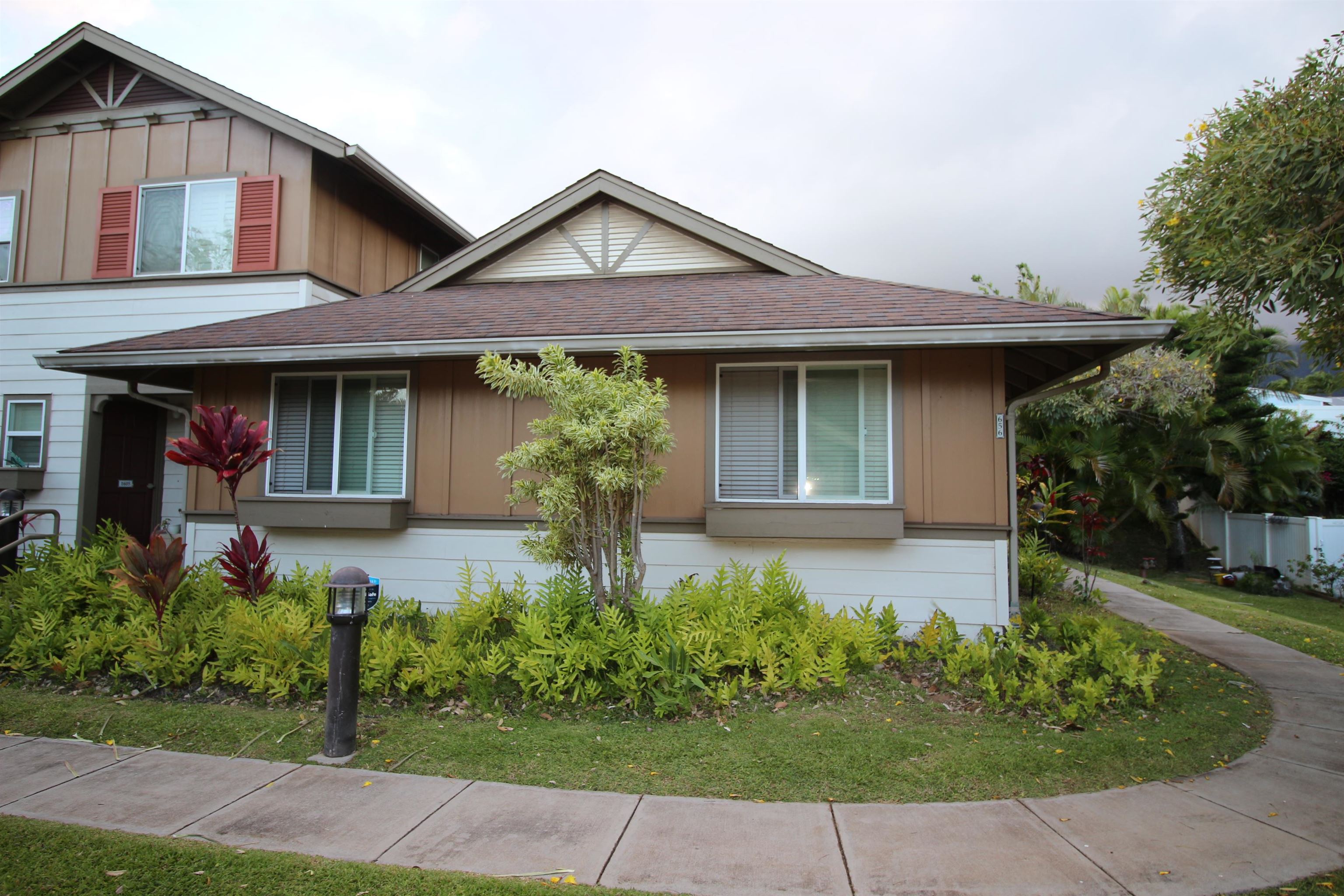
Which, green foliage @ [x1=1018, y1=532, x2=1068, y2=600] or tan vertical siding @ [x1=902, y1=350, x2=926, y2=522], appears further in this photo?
green foliage @ [x1=1018, y1=532, x2=1068, y2=600]

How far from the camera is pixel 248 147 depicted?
408 inches

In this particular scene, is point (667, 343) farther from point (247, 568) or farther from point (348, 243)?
point (348, 243)

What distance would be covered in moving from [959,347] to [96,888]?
7.06 meters

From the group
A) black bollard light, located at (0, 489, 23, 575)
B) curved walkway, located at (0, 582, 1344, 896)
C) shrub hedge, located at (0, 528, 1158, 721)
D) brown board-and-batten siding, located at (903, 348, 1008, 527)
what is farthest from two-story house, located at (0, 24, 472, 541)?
brown board-and-batten siding, located at (903, 348, 1008, 527)

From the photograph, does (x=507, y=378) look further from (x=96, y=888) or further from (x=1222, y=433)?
(x=1222, y=433)

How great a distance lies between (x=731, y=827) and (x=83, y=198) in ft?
41.5

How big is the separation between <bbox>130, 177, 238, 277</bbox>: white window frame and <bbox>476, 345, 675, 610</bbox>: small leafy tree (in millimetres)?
7017

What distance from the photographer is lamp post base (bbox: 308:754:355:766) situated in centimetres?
444

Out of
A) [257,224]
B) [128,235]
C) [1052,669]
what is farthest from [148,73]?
[1052,669]

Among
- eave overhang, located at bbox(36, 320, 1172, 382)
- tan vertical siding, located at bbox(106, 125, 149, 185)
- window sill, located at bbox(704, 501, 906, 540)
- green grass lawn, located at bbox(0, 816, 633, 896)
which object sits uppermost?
tan vertical siding, located at bbox(106, 125, 149, 185)

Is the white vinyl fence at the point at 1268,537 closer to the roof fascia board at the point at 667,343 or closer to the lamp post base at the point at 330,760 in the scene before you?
the roof fascia board at the point at 667,343

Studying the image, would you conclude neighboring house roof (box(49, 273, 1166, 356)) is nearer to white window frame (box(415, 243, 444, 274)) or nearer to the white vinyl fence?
white window frame (box(415, 243, 444, 274))

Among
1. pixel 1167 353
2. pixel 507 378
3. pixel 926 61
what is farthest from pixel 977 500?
pixel 1167 353

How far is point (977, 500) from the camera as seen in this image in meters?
6.94
